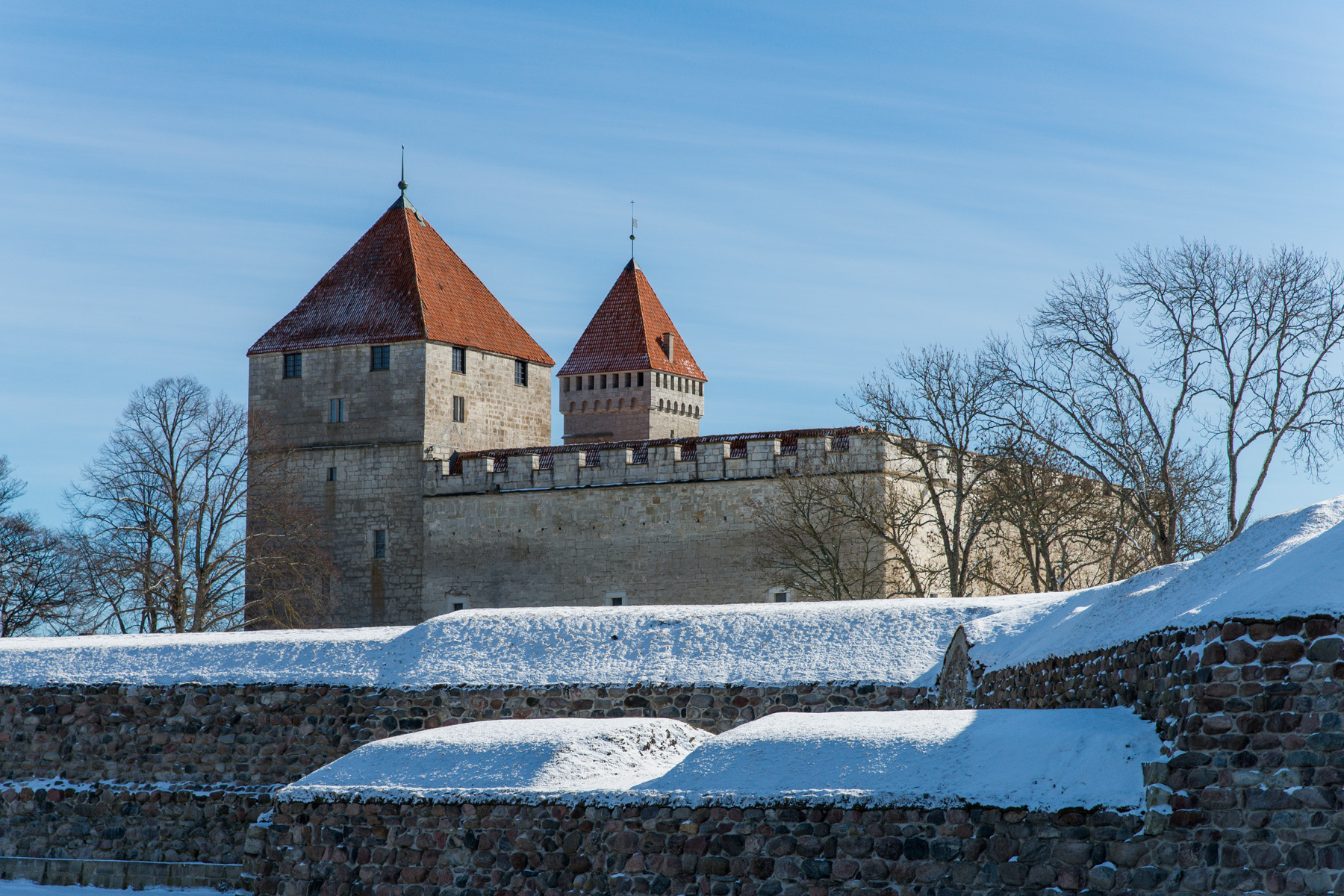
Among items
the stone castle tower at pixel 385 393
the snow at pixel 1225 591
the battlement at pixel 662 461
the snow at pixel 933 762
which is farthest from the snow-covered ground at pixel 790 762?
the stone castle tower at pixel 385 393

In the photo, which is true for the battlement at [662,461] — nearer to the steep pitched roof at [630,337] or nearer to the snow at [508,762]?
the steep pitched roof at [630,337]

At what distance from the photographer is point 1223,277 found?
30.0 meters

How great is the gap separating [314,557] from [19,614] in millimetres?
8269

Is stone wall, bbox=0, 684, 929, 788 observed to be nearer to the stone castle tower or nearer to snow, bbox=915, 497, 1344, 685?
snow, bbox=915, 497, 1344, 685

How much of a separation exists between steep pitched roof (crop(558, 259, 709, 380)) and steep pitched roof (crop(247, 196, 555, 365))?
9469 mm

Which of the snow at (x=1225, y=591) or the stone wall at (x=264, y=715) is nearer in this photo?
the snow at (x=1225, y=591)

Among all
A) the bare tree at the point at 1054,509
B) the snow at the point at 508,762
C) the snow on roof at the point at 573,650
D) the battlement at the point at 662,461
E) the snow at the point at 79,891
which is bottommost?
the snow at the point at 79,891

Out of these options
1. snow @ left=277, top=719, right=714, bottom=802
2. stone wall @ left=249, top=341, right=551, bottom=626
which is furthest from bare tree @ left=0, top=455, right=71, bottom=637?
snow @ left=277, top=719, right=714, bottom=802

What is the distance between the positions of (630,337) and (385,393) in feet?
49.0

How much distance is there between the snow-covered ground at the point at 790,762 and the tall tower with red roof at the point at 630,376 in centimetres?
3669

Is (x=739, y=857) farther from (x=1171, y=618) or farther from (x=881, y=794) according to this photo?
(x=1171, y=618)

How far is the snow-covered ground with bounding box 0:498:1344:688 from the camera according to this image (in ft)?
56.4

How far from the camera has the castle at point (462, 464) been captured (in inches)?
1346

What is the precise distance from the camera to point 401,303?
129ft
